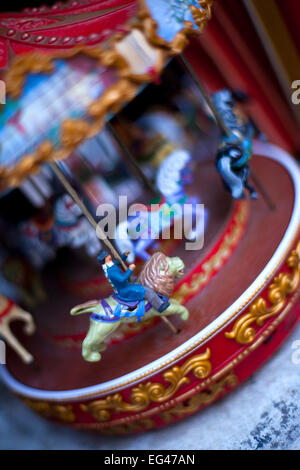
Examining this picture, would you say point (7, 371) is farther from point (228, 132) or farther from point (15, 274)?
point (228, 132)

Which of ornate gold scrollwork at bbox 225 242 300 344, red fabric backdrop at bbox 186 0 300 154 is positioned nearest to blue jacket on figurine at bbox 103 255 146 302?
ornate gold scrollwork at bbox 225 242 300 344

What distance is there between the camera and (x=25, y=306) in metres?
5.04

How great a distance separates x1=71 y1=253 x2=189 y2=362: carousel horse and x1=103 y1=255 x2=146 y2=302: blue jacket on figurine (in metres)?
0.05

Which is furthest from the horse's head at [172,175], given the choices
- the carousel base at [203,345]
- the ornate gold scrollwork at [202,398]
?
the ornate gold scrollwork at [202,398]

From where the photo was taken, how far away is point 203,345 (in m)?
3.28

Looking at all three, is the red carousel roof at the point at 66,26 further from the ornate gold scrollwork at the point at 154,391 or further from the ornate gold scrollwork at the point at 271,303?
the ornate gold scrollwork at the point at 154,391

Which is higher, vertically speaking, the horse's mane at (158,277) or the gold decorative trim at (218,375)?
the horse's mane at (158,277)

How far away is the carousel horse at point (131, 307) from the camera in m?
3.17

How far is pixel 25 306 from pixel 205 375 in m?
2.43

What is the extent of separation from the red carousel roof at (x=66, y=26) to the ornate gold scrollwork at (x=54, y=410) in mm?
→ 2492

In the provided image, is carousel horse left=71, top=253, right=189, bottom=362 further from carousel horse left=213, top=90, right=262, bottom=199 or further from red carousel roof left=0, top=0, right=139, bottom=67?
red carousel roof left=0, top=0, right=139, bottom=67

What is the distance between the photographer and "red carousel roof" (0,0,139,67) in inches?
106

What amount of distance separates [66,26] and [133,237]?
4.99ft
